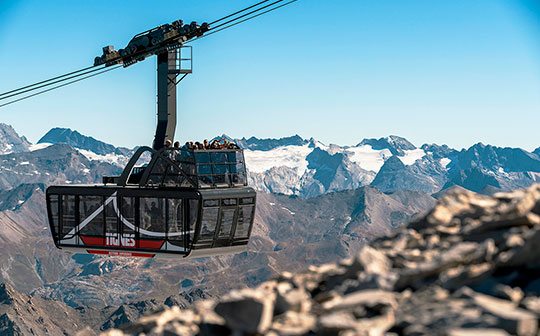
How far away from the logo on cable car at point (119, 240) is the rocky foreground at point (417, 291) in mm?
19886

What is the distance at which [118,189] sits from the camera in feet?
119

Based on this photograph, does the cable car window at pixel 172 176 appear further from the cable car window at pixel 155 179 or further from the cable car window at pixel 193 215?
the cable car window at pixel 193 215

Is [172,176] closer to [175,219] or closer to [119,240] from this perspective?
[175,219]

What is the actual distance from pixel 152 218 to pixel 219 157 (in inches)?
190

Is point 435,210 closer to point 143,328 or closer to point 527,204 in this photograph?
point 527,204

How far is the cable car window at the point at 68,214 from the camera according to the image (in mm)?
37219

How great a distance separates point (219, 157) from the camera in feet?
121

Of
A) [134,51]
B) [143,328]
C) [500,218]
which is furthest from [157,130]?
[500,218]

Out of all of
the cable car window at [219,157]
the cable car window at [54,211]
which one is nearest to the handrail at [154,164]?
the cable car window at [219,157]

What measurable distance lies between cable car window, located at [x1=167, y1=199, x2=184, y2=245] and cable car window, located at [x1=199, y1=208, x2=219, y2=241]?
1.09 meters

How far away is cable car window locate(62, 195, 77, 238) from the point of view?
3722cm

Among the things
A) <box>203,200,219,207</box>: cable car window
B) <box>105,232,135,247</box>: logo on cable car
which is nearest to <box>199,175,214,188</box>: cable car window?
<box>203,200,219,207</box>: cable car window

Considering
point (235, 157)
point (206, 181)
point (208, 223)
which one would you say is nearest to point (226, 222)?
point (208, 223)

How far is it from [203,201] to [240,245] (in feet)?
14.1
